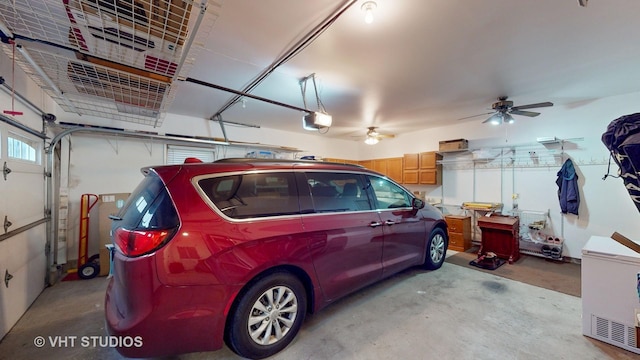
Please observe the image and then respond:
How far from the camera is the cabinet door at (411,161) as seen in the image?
620 centimetres

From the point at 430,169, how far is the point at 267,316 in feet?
17.4

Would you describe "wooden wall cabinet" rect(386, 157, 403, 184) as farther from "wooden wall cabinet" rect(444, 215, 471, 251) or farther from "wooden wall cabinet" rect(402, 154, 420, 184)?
"wooden wall cabinet" rect(444, 215, 471, 251)

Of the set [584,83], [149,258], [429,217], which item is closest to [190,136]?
[149,258]

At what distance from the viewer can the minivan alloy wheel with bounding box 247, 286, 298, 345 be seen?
1.82 meters

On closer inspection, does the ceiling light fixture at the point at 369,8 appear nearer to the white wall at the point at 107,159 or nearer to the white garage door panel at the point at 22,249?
the white garage door panel at the point at 22,249

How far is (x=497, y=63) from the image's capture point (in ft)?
9.25

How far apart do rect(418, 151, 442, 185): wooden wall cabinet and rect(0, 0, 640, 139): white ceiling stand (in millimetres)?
1672

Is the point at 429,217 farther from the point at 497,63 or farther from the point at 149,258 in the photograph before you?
the point at 149,258

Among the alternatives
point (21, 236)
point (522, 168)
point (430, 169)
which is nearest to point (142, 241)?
point (21, 236)

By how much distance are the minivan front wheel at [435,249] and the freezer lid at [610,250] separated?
61.9 inches

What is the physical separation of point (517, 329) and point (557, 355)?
34 cm

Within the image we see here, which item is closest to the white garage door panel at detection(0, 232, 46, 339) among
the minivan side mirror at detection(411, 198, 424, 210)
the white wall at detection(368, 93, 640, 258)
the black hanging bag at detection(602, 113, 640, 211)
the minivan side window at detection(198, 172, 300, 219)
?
the minivan side window at detection(198, 172, 300, 219)

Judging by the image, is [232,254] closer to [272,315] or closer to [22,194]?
[272,315]

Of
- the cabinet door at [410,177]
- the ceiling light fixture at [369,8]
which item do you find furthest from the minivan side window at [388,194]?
the cabinet door at [410,177]
